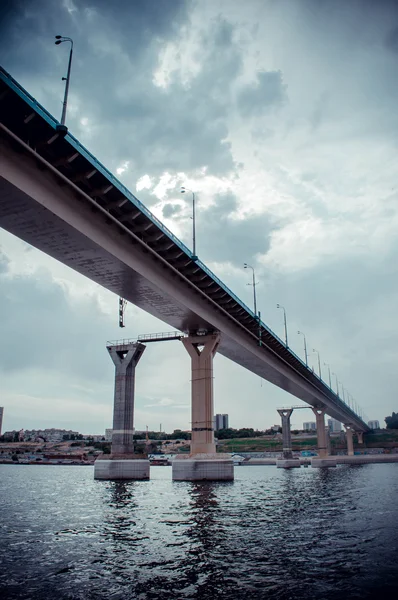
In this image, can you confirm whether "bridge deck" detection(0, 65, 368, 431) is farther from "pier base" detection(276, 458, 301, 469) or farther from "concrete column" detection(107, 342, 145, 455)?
"pier base" detection(276, 458, 301, 469)

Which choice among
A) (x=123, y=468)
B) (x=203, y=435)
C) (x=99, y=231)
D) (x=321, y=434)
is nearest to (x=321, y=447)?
(x=321, y=434)

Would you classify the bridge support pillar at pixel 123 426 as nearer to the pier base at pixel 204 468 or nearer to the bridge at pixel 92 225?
the pier base at pixel 204 468

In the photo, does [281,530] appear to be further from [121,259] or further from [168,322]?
[168,322]

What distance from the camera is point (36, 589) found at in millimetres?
10297

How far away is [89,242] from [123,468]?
33316mm

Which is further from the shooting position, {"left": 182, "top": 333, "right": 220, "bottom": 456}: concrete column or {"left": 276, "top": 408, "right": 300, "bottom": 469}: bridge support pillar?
{"left": 276, "top": 408, "right": 300, "bottom": 469}: bridge support pillar

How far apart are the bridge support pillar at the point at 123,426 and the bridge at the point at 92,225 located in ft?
31.9

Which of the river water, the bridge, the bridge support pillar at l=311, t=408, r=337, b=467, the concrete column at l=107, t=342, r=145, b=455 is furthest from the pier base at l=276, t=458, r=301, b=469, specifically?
the river water

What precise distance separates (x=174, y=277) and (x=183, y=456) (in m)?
20.2

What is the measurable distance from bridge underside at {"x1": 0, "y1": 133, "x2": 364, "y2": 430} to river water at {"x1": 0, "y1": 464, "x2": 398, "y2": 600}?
15132mm

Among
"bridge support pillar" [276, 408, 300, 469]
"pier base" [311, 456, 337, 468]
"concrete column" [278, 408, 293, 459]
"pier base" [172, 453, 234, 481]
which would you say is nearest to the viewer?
"pier base" [172, 453, 234, 481]

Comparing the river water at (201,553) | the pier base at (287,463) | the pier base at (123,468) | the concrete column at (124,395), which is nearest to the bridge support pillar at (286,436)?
the pier base at (287,463)

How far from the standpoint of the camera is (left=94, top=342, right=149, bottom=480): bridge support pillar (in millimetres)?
52500

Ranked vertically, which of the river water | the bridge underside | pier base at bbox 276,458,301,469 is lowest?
pier base at bbox 276,458,301,469
